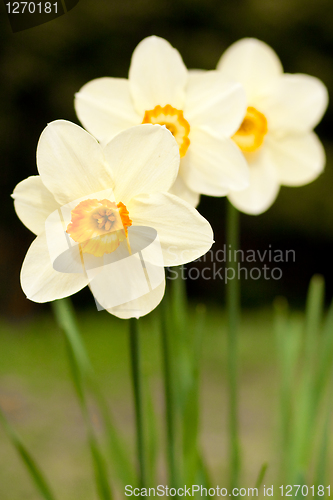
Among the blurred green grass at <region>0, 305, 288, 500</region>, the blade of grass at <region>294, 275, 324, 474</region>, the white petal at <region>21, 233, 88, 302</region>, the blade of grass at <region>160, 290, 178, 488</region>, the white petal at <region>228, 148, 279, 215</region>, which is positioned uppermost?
the white petal at <region>21, 233, 88, 302</region>

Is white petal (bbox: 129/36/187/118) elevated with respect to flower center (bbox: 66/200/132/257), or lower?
elevated

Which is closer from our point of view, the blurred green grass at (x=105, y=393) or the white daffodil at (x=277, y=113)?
the white daffodil at (x=277, y=113)

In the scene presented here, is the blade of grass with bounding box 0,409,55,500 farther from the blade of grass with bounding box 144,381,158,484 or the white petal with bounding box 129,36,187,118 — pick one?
the white petal with bounding box 129,36,187,118

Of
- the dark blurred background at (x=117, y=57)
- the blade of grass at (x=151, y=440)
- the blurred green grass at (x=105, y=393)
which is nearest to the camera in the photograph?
the blade of grass at (x=151, y=440)

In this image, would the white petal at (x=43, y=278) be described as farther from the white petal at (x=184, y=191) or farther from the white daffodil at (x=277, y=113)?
the white daffodil at (x=277, y=113)

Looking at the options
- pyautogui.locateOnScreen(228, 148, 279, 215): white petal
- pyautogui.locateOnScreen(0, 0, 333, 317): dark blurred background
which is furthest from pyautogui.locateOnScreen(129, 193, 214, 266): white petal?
pyautogui.locateOnScreen(0, 0, 333, 317): dark blurred background

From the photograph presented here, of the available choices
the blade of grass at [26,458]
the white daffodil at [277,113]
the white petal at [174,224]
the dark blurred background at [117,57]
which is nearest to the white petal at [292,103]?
the white daffodil at [277,113]
